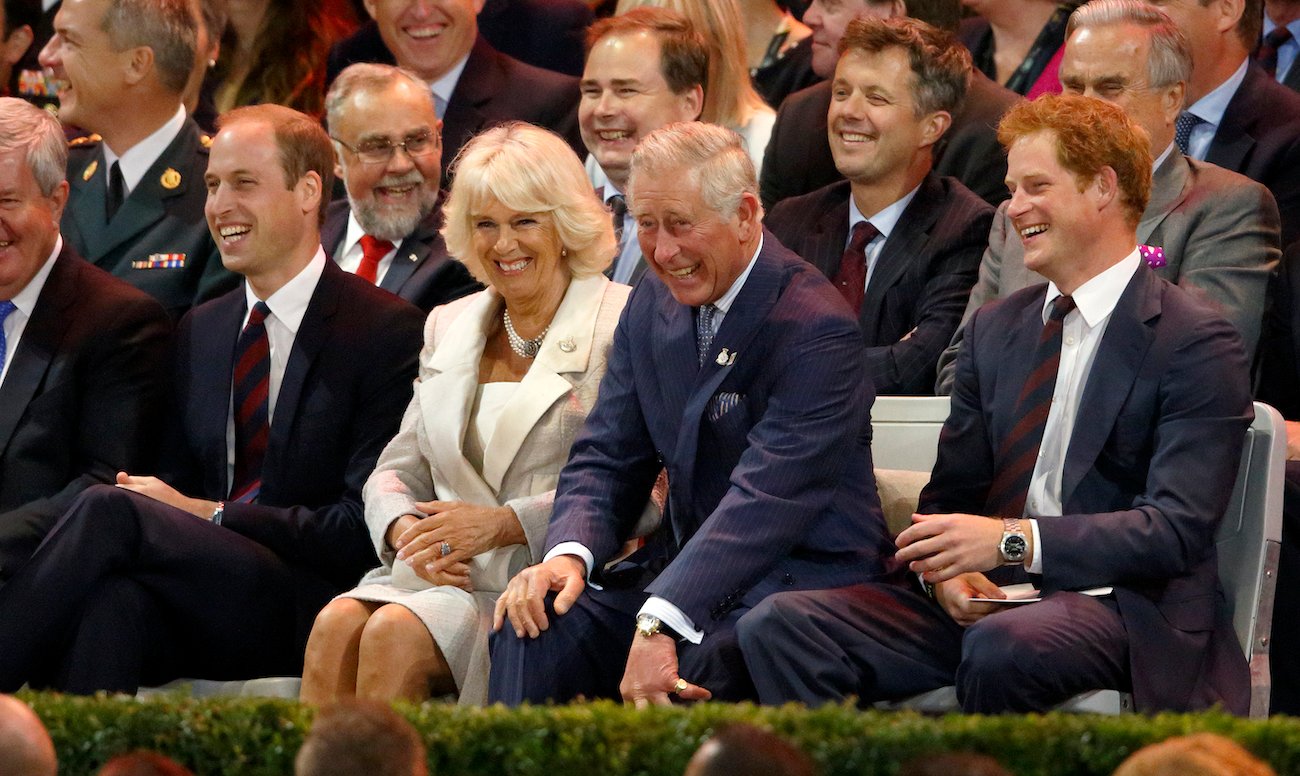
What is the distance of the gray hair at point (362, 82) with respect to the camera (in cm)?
518

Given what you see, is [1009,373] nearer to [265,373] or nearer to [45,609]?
[265,373]

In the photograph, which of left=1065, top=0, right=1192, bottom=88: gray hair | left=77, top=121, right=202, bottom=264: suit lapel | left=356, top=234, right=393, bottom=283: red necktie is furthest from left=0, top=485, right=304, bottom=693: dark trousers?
left=1065, top=0, right=1192, bottom=88: gray hair

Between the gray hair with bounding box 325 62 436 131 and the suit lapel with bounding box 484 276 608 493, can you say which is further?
the gray hair with bounding box 325 62 436 131

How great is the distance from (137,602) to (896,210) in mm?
2139

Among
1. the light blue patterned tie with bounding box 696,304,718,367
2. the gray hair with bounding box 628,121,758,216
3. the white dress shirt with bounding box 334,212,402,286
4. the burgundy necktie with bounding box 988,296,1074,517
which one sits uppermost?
the gray hair with bounding box 628,121,758,216

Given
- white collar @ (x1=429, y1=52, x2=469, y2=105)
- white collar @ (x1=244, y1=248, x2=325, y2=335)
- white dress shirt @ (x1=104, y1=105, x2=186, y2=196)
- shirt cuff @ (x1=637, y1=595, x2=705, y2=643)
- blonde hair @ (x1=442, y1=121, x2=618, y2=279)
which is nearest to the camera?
shirt cuff @ (x1=637, y1=595, x2=705, y2=643)

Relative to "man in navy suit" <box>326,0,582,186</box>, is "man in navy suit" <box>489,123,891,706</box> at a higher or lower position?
lower

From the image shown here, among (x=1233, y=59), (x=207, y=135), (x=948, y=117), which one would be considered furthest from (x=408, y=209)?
(x=1233, y=59)

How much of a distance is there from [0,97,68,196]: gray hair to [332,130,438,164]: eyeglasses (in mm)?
832

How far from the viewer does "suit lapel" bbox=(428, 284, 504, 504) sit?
4.09 meters

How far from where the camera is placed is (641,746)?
2.58 meters

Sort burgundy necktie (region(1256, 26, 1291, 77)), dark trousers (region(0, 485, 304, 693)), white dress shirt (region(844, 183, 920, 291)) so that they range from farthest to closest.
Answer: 1. burgundy necktie (region(1256, 26, 1291, 77))
2. white dress shirt (region(844, 183, 920, 291))
3. dark trousers (region(0, 485, 304, 693))

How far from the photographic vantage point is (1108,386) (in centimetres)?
350

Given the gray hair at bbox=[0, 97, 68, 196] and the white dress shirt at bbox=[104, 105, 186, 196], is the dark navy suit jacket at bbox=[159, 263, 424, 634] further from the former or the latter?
the white dress shirt at bbox=[104, 105, 186, 196]
